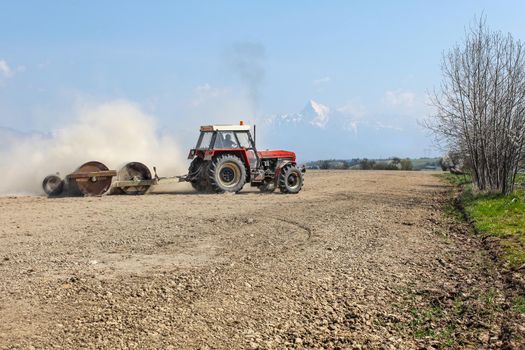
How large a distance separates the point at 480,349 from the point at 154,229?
21.6 feet

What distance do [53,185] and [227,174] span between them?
18.7ft

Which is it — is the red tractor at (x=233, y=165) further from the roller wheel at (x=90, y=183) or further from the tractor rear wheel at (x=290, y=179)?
the roller wheel at (x=90, y=183)

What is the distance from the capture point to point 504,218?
1116 cm

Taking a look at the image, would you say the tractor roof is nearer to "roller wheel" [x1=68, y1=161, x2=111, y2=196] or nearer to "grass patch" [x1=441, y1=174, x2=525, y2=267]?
"roller wheel" [x1=68, y1=161, x2=111, y2=196]

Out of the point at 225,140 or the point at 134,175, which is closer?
the point at 134,175

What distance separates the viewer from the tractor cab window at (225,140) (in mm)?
17469

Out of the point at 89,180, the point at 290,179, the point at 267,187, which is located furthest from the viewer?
the point at 267,187

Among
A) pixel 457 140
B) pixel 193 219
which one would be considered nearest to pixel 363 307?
pixel 193 219

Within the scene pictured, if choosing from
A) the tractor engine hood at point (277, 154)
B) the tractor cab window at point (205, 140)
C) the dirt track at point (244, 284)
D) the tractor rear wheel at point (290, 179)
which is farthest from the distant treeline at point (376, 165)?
the dirt track at point (244, 284)

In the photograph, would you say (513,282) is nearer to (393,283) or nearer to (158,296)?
(393,283)

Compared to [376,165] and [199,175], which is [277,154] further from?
[376,165]

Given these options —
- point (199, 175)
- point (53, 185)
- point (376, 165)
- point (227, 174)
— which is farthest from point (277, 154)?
point (376, 165)

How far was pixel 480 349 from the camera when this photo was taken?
4352 mm

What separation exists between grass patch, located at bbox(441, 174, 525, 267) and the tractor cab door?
6.43m
